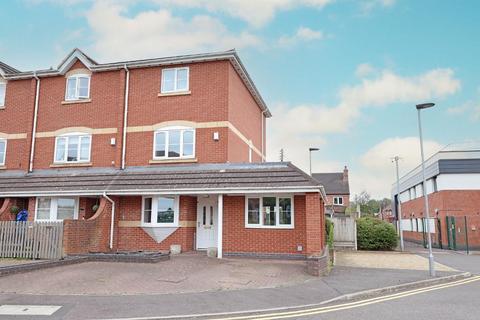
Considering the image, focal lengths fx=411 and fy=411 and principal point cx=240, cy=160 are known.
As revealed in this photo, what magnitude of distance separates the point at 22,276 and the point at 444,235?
25.7 metres

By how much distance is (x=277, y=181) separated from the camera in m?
15.4

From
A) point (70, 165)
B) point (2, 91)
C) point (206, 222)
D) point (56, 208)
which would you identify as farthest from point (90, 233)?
point (2, 91)

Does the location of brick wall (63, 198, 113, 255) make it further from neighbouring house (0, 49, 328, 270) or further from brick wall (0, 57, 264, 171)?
→ brick wall (0, 57, 264, 171)

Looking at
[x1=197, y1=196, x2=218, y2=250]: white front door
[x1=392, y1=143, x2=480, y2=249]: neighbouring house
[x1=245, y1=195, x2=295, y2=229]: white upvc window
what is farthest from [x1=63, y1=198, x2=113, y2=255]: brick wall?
[x1=392, y1=143, x2=480, y2=249]: neighbouring house

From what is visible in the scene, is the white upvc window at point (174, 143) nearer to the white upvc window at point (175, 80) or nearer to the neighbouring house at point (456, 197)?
the white upvc window at point (175, 80)

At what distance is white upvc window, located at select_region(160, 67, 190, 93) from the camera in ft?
63.5

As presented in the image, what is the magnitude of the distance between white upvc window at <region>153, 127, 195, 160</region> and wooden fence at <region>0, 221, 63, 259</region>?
5.59 m

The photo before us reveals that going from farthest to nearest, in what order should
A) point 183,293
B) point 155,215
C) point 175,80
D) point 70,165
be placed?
1. point 70,165
2. point 175,80
3. point 155,215
4. point 183,293

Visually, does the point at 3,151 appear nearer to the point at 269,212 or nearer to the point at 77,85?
the point at 77,85

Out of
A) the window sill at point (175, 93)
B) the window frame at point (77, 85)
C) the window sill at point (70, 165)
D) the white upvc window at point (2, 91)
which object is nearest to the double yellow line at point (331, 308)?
the window sill at point (175, 93)

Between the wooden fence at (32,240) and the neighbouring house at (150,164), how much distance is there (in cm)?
47

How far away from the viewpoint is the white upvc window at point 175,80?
19359 mm

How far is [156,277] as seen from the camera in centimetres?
1178

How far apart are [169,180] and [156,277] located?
19.1ft
